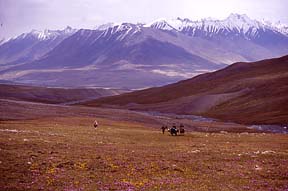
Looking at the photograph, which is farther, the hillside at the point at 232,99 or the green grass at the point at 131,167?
the hillside at the point at 232,99

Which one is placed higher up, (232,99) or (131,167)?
(232,99)

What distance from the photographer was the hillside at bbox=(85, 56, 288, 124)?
112938 millimetres

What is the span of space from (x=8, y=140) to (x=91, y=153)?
731 cm

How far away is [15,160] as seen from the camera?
26156 millimetres

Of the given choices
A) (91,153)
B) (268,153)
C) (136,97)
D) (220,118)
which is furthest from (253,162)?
(136,97)

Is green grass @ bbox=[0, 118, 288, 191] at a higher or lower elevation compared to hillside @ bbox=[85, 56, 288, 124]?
lower

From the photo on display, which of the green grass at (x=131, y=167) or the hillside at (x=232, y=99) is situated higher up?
the hillside at (x=232, y=99)

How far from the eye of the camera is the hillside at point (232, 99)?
113 meters

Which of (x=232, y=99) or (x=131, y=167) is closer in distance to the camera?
(x=131, y=167)

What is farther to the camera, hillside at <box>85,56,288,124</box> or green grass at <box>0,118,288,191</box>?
hillside at <box>85,56,288,124</box>

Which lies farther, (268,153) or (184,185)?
(268,153)

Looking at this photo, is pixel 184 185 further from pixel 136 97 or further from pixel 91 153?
pixel 136 97

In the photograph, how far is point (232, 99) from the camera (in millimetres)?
138875

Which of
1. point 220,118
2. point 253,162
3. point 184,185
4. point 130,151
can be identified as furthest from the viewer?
point 220,118
